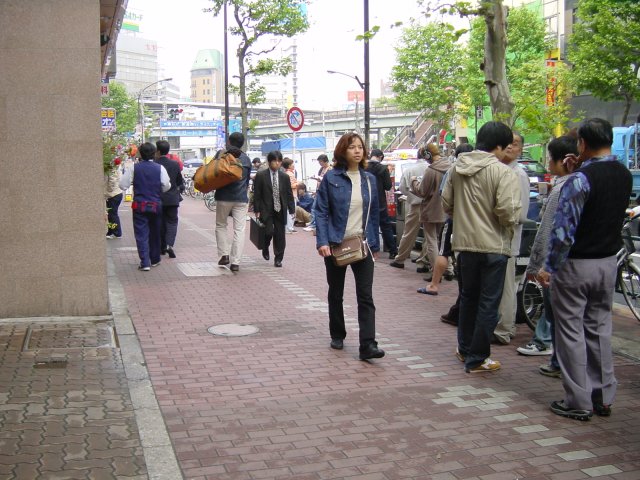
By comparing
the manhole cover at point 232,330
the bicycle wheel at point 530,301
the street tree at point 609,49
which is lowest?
the manhole cover at point 232,330

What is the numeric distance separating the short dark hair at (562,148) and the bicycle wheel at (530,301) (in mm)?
1716

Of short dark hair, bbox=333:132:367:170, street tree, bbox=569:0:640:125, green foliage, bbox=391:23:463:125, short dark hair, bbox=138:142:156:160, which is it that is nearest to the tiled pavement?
short dark hair, bbox=333:132:367:170

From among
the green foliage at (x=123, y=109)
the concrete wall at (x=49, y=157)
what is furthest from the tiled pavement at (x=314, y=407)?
the green foliage at (x=123, y=109)

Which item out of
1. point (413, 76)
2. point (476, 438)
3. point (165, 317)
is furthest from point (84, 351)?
point (413, 76)

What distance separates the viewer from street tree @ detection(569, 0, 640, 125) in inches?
1203

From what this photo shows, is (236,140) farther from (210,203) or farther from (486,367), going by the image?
(210,203)

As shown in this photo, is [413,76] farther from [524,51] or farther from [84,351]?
[84,351]

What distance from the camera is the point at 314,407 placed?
209 inches

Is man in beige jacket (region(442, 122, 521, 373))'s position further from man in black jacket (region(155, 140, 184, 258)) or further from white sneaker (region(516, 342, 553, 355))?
man in black jacket (region(155, 140, 184, 258))

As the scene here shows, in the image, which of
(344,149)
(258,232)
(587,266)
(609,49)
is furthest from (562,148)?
(609,49)

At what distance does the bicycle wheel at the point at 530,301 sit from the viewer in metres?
7.64

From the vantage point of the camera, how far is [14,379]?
5.76m

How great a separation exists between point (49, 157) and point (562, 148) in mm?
4616

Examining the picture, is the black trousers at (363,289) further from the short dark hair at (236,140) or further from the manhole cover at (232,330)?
the short dark hair at (236,140)
